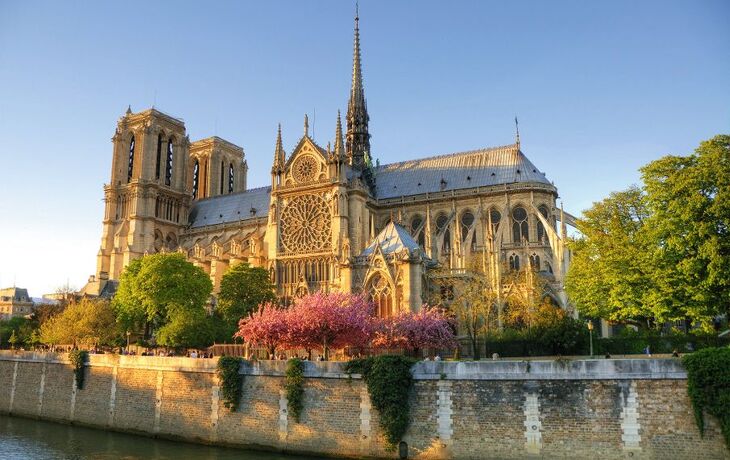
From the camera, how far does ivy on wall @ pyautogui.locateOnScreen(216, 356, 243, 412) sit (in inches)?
1205

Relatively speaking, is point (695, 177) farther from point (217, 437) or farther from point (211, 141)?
point (211, 141)

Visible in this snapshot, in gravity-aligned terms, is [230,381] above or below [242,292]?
below

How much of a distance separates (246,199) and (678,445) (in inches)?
2607

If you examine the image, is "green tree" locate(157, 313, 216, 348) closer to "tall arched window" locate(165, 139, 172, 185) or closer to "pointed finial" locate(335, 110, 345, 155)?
"pointed finial" locate(335, 110, 345, 155)

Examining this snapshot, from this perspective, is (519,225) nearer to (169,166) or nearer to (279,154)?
(279,154)

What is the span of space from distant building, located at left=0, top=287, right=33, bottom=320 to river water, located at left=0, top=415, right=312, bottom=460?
87.4 metres

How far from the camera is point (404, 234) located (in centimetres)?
4916

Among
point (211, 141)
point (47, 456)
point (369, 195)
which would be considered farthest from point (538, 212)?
point (211, 141)

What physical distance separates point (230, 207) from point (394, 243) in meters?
40.4

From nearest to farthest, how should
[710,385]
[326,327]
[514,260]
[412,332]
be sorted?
[710,385]
[326,327]
[412,332]
[514,260]

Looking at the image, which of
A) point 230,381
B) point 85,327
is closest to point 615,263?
point 230,381

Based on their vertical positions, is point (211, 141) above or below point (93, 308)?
above

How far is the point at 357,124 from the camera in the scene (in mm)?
77750

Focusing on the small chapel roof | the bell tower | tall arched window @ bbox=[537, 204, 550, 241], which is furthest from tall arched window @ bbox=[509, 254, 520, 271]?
the bell tower
